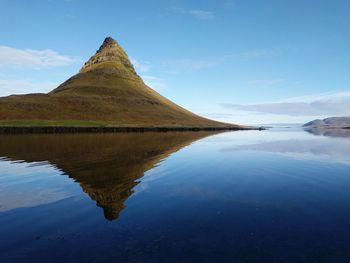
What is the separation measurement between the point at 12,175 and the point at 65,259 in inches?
727

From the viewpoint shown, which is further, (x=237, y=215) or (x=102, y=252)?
(x=237, y=215)

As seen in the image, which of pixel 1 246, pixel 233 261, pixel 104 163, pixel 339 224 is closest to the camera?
pixel 233 261

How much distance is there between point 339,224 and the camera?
13.0 metres

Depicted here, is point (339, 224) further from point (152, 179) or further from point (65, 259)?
point (152, 179)

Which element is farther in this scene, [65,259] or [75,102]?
[75,102]

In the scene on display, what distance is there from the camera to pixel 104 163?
31422mm

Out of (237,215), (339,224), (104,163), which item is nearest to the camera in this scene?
(339,224)

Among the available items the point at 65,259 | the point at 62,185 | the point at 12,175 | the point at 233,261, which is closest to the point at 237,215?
the point at 233,261

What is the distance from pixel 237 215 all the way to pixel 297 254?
4.45 m

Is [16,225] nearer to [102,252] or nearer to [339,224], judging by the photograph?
[102,252]

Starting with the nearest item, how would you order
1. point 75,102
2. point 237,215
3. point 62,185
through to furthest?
point 237,215
point 62,185
point 75,102

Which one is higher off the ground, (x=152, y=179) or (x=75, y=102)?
(x=75, y=102)

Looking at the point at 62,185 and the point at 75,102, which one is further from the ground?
the point at 75,102

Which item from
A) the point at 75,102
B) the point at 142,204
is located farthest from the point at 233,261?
the point at 75,102
